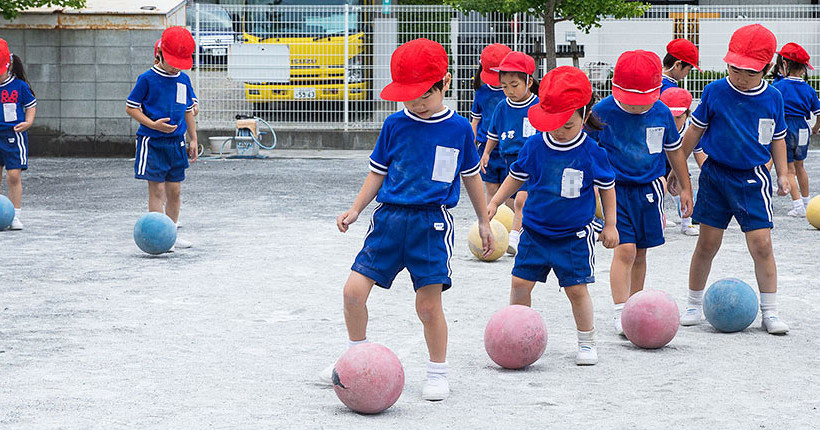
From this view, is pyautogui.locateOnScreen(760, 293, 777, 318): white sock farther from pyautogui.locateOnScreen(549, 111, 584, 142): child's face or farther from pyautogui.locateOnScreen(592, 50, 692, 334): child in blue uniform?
pyautogui.locateOnScreen(549, 111, 584, 142): child's face

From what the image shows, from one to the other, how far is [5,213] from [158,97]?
1.96 m

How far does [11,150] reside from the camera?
1099cm

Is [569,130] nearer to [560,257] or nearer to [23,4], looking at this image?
[560,257]

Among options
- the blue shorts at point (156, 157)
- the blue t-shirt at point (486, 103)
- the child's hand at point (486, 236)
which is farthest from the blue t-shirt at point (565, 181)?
the blue shorts at point (156, 157)

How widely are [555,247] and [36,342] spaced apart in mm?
2910

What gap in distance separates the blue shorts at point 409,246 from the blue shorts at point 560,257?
2.50 feet

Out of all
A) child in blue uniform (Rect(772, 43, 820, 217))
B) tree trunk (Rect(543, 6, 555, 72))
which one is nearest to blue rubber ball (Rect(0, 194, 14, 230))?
child in blue uniform (Rect(772, 43, 820, 217))

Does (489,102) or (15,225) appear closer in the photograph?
(489,102)

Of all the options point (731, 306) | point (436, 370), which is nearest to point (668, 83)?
point (731, 306)

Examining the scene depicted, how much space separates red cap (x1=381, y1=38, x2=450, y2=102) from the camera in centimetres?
502

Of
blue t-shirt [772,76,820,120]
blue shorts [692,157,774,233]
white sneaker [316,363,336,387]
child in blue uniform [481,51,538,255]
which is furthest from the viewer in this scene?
blue t-shirt [772,76,820,120]

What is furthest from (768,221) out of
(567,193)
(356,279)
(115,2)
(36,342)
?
(115,2)

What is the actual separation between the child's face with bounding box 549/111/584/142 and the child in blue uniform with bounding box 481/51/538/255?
2610 mm

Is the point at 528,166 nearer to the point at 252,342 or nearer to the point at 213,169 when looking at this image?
the point at 252,342
